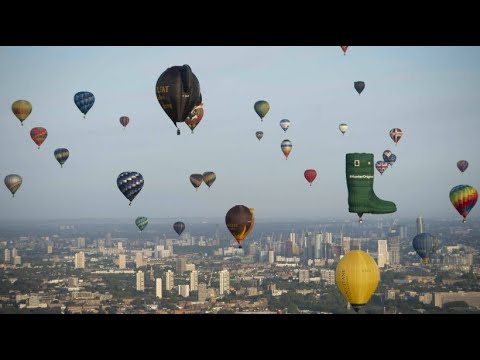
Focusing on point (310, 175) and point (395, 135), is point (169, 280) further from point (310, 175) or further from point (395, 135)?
point (395, 135)

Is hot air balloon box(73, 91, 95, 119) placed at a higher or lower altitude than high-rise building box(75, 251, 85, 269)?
higher

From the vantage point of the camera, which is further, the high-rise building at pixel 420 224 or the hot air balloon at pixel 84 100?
the high-rise building at pixel 420 224

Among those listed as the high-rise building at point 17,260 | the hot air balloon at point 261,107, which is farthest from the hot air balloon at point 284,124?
the high-rise building at point 17,260

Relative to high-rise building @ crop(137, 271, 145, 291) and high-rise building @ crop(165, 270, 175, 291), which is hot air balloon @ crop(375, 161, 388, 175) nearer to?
→ high-rise building @ crop(165, 270, 175, 291)

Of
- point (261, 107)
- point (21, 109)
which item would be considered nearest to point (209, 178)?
point (261, 107)

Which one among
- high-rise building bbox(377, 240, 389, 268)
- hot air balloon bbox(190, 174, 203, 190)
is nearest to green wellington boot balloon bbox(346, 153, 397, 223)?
hot air balloon bbox(190, 174, 203, 190)

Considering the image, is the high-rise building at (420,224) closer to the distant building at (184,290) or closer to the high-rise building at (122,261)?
the distant building at (184,290)
